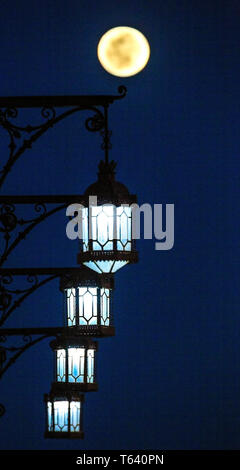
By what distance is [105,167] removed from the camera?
10.7 metres

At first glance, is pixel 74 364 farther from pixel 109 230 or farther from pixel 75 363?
pixel 109 230

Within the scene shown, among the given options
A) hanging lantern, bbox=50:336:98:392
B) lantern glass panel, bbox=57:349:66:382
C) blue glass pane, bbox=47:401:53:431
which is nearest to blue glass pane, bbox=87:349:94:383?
hanging lantern, bbox=50:336:98:392

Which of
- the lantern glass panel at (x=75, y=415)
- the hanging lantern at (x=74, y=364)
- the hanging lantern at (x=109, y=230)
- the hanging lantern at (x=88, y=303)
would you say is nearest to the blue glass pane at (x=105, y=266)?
the hanging lantern at (x=109, y=230)

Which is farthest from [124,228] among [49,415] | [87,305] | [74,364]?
[49,415]

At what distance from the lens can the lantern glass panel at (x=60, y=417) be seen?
1655 cm

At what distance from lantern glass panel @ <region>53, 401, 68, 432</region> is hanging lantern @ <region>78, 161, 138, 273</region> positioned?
6489 mm

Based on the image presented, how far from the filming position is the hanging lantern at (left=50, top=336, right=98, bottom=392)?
1409cm

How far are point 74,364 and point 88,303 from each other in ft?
8.24

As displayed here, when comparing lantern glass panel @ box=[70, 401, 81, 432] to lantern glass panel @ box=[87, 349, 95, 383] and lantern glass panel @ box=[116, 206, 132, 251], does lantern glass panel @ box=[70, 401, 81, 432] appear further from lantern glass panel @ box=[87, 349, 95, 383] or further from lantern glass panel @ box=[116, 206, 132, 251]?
lantern glass panel @ box=[116, 206, 132, 251]

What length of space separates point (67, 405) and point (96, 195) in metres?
6.66

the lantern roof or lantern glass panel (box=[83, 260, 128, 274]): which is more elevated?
the lantern roof
